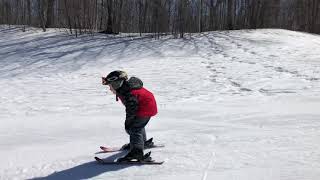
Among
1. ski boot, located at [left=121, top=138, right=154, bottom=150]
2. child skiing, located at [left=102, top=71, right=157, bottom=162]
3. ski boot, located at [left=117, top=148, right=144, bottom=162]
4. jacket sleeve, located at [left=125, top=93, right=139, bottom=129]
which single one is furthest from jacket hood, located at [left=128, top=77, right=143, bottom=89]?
ski boot, located at [left=121, top=138, right=154, bottom=150]

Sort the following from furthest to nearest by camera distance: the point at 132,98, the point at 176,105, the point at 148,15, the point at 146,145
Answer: the point at 148,15 → the point at 176,105 → the point at 146,145 → the point at 132,98

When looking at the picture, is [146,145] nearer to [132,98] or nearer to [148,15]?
[132,98]

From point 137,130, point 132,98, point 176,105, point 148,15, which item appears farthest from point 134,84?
point 148,15

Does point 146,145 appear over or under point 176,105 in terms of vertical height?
over

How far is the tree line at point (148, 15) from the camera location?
961 inches

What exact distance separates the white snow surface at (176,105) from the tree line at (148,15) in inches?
84.4

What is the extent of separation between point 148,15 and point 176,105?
49.0 feet

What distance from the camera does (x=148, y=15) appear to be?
25172 millimetres

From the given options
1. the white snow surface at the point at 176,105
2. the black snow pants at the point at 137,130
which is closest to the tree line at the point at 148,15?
the white snow surface at the point at 176,105

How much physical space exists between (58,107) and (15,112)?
0.95 metres

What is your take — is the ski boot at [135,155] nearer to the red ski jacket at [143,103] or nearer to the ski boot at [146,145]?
the red ski jacket at [143,103]

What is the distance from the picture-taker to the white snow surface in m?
6.16

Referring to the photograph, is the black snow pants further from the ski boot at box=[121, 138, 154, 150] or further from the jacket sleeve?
the ski boot at box=[121, 138, 154, 150]

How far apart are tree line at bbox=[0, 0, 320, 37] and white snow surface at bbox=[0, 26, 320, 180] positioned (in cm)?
214
